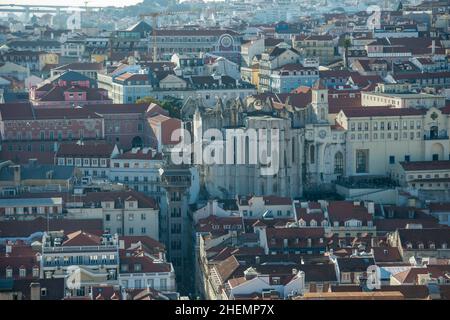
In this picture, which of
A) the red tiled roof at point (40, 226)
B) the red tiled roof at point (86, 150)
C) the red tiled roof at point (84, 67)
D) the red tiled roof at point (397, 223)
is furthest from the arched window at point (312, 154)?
the red tiled roof at point (84, 67)

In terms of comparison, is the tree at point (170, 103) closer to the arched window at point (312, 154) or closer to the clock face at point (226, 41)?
the arched window at point (312, 154)

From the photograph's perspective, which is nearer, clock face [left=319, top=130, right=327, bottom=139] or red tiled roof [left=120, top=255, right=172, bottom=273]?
red tiled roof [left=120, top=255, right=172, bottom=273]

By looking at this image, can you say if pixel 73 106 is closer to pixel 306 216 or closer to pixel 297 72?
pixel 297 72

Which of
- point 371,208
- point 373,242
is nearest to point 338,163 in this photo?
point 371,208

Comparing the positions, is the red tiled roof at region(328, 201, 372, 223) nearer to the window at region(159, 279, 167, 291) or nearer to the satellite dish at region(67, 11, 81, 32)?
the window at region(159, 279, 167, 291)

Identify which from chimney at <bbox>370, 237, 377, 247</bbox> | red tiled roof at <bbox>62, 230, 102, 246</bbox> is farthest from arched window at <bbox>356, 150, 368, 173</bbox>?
red tiled roof at <bbox>62, 230, 102, 246</bbox>

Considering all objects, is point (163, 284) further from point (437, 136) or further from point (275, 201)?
point (437, 136)
